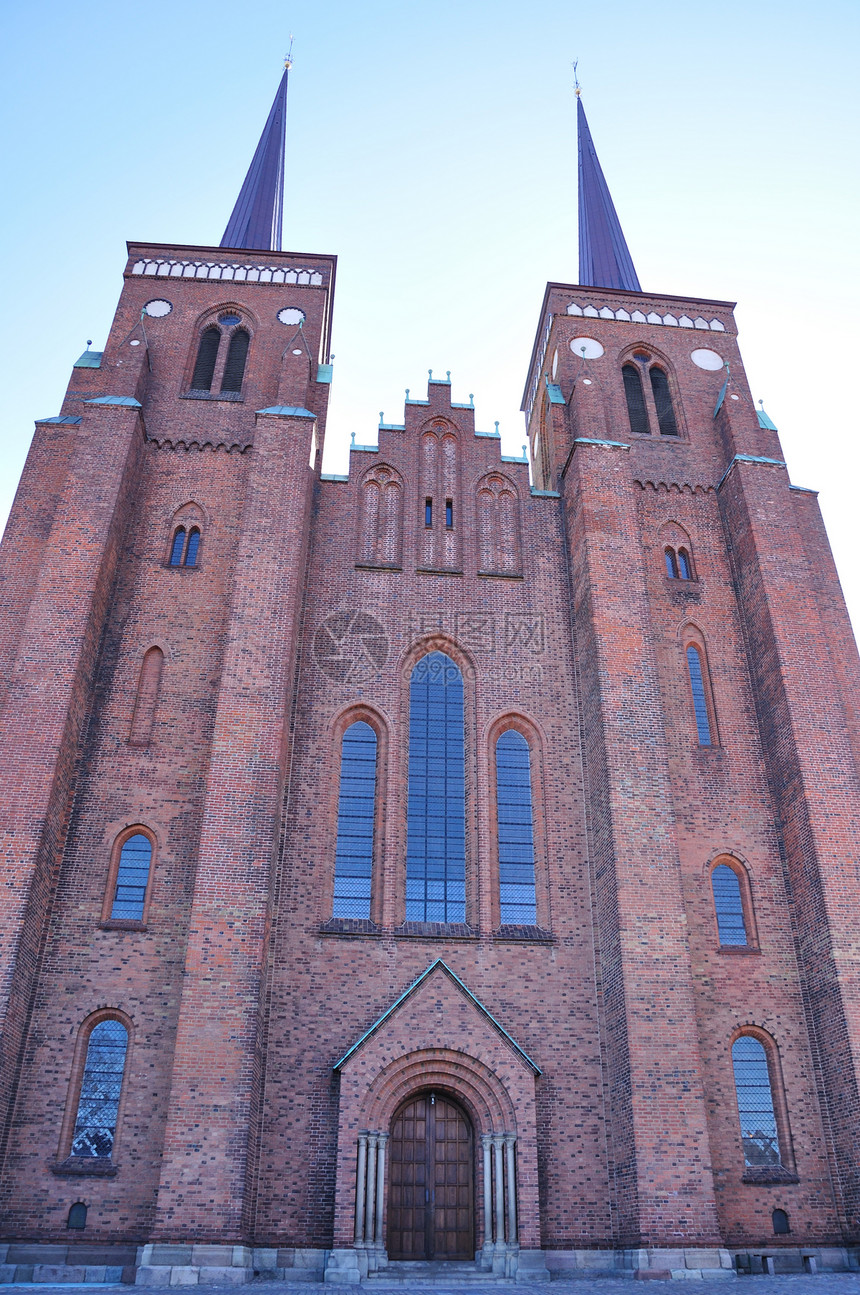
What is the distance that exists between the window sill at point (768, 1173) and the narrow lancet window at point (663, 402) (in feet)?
51.2

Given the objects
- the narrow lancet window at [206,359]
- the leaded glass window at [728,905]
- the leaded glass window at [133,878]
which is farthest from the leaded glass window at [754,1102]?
the narrow lancet window at [206,359]

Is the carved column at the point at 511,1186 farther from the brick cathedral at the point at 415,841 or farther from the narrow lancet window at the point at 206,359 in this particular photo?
the narrow lancet window at the point at 206,359

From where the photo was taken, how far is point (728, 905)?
61.5 feet

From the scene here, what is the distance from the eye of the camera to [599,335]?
2605cm

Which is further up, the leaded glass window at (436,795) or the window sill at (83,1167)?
the leaded glass window at (436,795)

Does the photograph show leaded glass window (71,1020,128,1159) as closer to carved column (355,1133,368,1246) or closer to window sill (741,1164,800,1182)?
carved column (355,1133,368,1246)

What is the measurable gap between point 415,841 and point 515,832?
1892 mm

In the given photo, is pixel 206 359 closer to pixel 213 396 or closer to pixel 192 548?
pixel 213 396

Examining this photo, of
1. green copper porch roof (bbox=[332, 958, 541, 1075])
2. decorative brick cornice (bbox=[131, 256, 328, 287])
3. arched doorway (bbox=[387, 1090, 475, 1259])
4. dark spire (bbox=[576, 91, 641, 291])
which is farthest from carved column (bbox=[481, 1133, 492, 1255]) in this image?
dark spire (bbox=[576, 91, 641, 291])

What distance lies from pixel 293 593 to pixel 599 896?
7.76 m

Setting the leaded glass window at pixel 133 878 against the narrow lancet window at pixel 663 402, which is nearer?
the leaded glass window at pixel 133 878

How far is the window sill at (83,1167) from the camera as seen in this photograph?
15281 millimetres

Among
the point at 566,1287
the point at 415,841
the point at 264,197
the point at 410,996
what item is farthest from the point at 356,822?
the point at 264,197

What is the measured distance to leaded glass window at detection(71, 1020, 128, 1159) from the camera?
15.7 m
